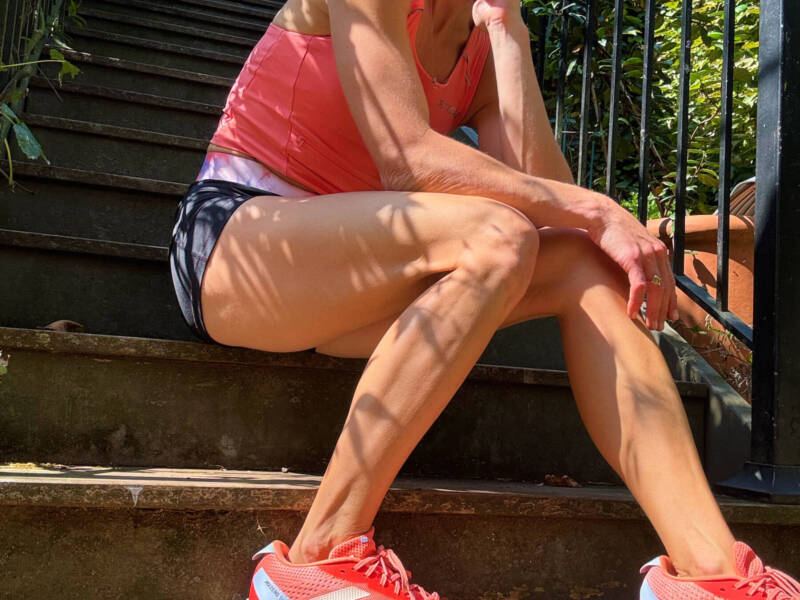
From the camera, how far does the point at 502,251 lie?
1185 millimetres

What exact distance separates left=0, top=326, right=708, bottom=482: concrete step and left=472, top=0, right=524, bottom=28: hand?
737mm

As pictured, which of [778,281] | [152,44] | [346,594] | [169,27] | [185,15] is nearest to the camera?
[346,594]

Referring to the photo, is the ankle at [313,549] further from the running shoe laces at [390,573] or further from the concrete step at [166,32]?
the concrete step at [166,32]

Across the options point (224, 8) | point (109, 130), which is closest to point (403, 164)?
point (109, 130)

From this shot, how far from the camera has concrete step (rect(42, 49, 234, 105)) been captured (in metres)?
2.88

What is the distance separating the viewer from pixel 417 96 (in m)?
1.32

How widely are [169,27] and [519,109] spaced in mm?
2385

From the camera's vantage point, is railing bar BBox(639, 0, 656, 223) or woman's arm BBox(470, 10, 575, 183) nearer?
woman's arm BBox(470, 10, 575, 183)

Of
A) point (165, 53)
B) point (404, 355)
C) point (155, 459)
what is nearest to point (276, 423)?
point (155, 459)

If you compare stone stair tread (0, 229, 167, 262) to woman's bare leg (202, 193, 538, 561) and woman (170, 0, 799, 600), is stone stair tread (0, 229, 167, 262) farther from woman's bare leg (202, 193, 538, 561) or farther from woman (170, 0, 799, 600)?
woman's bare leg (202, 193, 538, 561)

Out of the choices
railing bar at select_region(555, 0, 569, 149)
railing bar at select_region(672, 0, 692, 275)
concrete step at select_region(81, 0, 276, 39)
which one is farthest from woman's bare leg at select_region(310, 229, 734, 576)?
concrete step at select_region(81, 0, 276, 39)

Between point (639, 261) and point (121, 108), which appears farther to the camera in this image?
point (121, 108)

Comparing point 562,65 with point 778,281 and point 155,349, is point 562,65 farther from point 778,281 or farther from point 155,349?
point 155,349

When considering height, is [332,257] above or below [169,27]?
below
